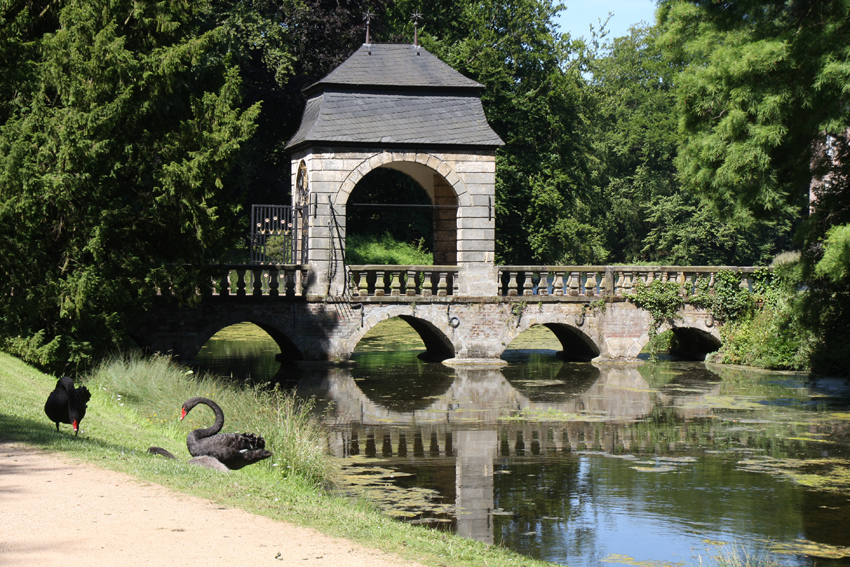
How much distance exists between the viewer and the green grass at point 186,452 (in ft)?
21.3

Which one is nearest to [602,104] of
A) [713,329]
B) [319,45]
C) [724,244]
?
[724,244]

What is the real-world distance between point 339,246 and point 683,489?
456 inches

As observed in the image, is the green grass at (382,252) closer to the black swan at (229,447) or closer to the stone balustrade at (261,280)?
the stone balustrade at (261,280)

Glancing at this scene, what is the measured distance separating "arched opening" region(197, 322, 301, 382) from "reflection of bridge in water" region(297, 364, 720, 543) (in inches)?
46.6

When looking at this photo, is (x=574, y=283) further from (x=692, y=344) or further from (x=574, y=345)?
(x=692, y=344)

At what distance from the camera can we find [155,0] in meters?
15.9

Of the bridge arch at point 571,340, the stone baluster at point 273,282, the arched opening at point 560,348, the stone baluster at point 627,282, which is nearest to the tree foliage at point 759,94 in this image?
the stone baluster at point 627,282

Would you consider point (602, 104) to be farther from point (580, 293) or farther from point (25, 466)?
point (25, 466)

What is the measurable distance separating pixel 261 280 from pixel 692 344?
34.5ft

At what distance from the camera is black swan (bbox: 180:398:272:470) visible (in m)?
8.84

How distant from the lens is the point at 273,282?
765 inches

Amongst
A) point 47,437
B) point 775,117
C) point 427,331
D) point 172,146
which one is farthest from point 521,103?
point 47,437

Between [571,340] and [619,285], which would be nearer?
[619,285]

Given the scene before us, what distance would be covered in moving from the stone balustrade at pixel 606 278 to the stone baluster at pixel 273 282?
470 cm
